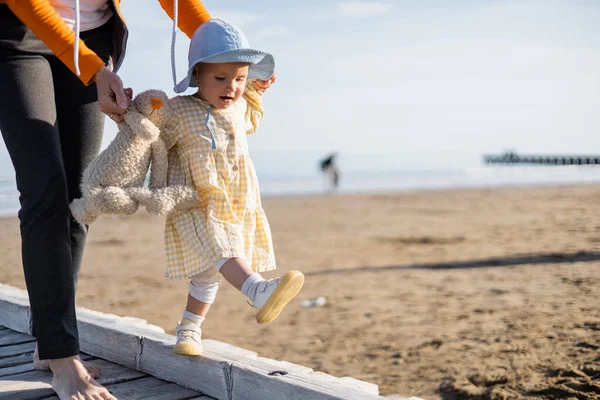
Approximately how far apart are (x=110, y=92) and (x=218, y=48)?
445 millimetres

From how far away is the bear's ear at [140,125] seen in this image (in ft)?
8.57

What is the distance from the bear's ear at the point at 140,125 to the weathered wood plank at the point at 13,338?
5.51ft

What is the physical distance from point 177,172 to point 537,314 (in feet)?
11.8

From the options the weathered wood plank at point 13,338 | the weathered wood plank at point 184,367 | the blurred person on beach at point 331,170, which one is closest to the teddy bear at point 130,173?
the weathered wood plank at point 184,367

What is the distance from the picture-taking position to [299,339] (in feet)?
17.8

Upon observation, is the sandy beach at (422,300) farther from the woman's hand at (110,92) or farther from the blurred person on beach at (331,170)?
the blurred person on beach at (331,170)

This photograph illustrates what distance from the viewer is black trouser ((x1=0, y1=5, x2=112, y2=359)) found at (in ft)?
8.49

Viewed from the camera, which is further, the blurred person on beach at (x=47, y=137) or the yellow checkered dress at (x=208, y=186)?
the yellow checkered dress at (x=208, y=186)

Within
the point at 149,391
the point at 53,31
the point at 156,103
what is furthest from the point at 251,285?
the point at 53,31

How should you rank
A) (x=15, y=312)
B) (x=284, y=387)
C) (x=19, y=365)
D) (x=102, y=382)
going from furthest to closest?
(x=15, y=312) → (x=19, y=365) → (x=102, y=382) → (x=284, y=387)

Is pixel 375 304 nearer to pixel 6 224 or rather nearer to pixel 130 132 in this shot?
pixel 130 132

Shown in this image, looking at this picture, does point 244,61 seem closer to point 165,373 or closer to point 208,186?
point 208,186

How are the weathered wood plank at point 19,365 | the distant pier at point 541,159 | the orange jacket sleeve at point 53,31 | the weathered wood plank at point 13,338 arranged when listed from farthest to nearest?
the distant pier at point 541,159 → the weathered wood plank at point 13,338 → the weathered wood plank at point 19,365 → the orange jacket sleeve at point 53,31

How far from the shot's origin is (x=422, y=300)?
6.37 metres
